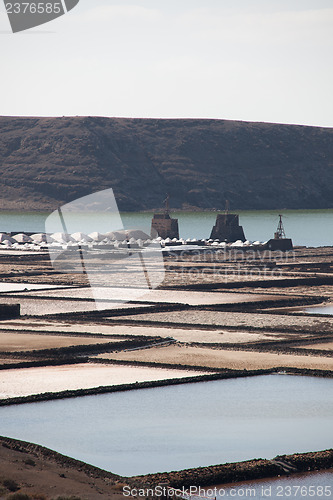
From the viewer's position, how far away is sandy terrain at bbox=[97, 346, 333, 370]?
92.0 feet

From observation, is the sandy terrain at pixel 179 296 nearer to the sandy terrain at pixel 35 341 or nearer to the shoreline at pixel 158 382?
the sandy terrain at pixel 35 341

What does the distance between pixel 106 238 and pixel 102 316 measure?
194ft

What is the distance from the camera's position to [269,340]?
32.7 m

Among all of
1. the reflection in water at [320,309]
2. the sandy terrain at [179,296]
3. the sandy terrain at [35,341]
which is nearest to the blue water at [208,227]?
the sandy terrain at [179,296]

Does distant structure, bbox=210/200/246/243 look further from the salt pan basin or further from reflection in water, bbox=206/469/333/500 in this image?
reflection in water, bbox=206/469/333/500

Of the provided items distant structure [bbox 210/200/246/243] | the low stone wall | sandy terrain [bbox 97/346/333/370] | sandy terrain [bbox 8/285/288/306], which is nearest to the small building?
distant structure [bbox 210/200/246/243]

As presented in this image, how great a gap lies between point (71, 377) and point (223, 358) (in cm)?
522

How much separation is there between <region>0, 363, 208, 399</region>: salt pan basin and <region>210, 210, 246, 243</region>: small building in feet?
232

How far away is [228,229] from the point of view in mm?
98812

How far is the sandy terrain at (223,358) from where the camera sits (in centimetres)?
2805

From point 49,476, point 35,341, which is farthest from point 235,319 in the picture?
point 49,476

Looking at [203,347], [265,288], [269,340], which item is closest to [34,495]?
[203,347]

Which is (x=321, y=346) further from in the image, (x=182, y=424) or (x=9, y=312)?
(x=9, y=312)

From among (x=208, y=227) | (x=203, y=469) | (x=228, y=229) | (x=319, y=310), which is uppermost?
(x=208, y=227)
